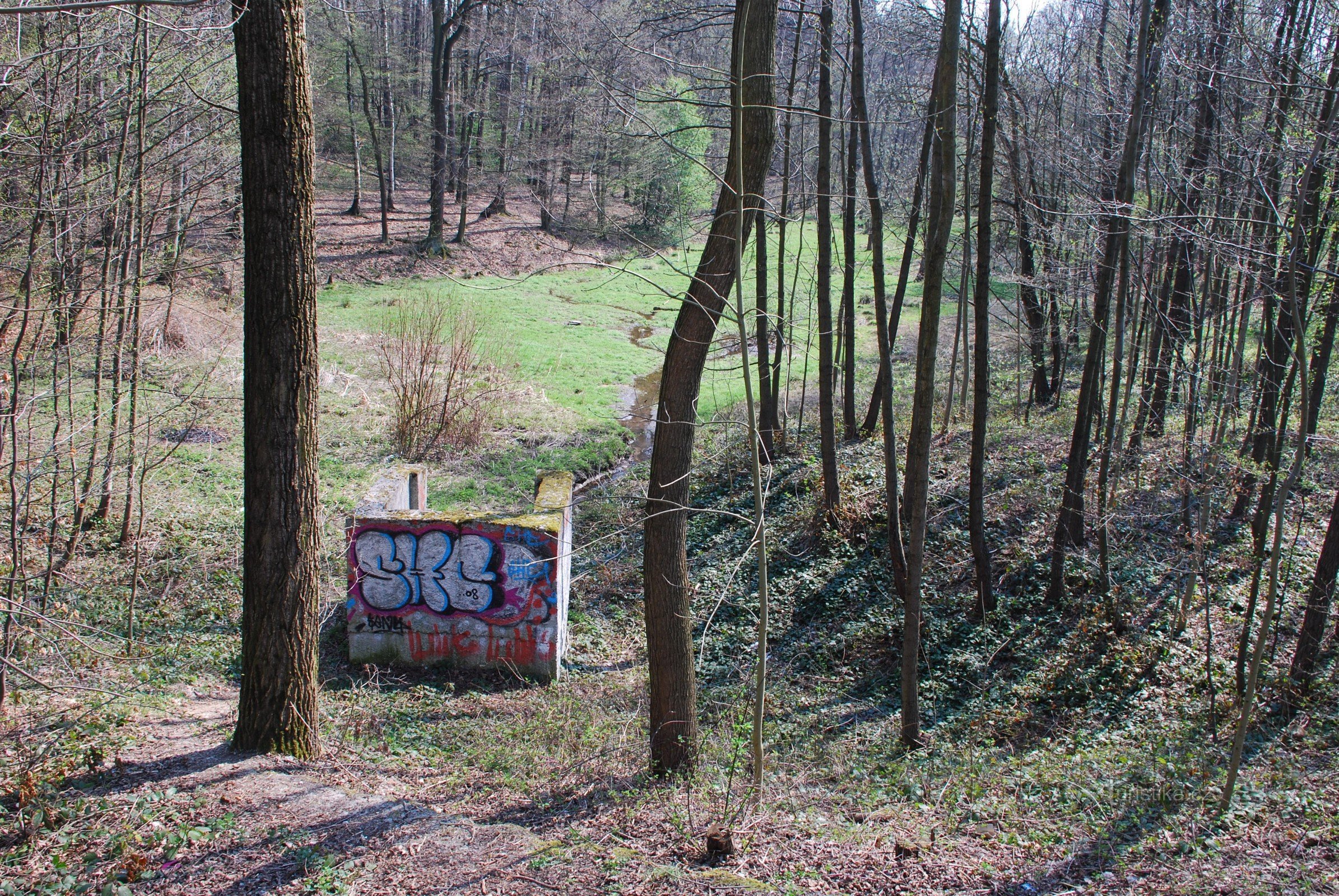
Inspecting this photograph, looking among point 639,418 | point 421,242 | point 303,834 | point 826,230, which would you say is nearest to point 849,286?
point 826,230

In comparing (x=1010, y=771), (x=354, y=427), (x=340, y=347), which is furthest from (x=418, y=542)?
(x=340, y=347)

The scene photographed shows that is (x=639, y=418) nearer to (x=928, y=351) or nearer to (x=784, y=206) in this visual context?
(x=784, y=206)

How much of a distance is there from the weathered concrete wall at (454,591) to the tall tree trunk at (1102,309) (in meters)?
6.06

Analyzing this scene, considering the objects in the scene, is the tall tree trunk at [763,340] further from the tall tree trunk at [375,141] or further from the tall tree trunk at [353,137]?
the tall tree trunk at [353,137]

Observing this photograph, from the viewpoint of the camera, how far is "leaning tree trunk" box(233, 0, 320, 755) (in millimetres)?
4977

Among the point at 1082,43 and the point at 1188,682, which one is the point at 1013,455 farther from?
the point at 1082,43

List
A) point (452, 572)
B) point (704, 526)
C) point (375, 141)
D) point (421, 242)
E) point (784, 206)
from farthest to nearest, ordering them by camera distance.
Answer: point (421, 242), point (375, 141), point (704, 526), point (784, 206), point (452, 572)

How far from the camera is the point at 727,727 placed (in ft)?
26.0

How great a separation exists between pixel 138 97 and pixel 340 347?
42.3ft

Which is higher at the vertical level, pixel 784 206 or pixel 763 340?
pixel 784 206

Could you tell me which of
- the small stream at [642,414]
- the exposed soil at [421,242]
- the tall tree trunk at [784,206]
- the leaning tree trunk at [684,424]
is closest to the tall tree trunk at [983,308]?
the tall tree trunk at [784,206]

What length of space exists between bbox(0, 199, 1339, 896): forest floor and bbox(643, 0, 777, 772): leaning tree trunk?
0.48 metres

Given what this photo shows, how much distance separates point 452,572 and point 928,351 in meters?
5.50

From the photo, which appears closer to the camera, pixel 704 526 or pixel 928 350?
pixel 928 350
